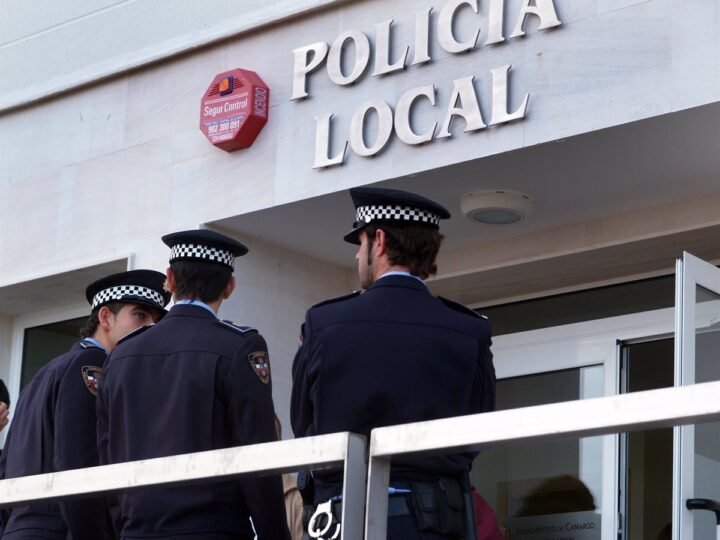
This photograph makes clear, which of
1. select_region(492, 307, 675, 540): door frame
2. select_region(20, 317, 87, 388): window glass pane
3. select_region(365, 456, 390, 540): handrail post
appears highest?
select_region(20, 317, 87, 388): window glass pane

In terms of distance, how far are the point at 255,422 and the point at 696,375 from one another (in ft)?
7.58

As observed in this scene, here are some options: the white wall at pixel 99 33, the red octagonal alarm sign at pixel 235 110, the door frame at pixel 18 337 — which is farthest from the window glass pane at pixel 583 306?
the door frame at pixel 18 337

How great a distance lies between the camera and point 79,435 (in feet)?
16.0

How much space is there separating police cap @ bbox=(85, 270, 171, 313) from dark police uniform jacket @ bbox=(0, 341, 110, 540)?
31cm

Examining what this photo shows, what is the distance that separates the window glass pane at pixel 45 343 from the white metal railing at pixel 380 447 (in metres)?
5.17

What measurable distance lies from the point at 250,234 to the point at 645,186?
193 cm

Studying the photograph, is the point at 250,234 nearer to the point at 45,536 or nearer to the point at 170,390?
the point at 45,536

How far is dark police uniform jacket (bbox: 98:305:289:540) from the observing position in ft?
13.7

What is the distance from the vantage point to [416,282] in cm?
416

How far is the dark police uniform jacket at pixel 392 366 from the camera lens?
3.94m

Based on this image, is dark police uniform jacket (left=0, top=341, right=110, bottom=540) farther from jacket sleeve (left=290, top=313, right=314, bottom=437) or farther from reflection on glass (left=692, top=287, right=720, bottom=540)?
reflection on glass (left=692, top=287, right=720, bottom=540)

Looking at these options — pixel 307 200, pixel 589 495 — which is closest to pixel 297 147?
pixel 307 200

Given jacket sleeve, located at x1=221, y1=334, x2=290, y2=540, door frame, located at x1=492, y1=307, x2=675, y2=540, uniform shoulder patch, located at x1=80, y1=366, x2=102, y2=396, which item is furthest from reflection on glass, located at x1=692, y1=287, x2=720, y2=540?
uniform shoulder patch, located at x1=80, y1=366, x2=102, y2=396

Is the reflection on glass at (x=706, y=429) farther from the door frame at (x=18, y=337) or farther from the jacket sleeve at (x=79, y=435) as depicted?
the door frame at (x=18, y=337)
